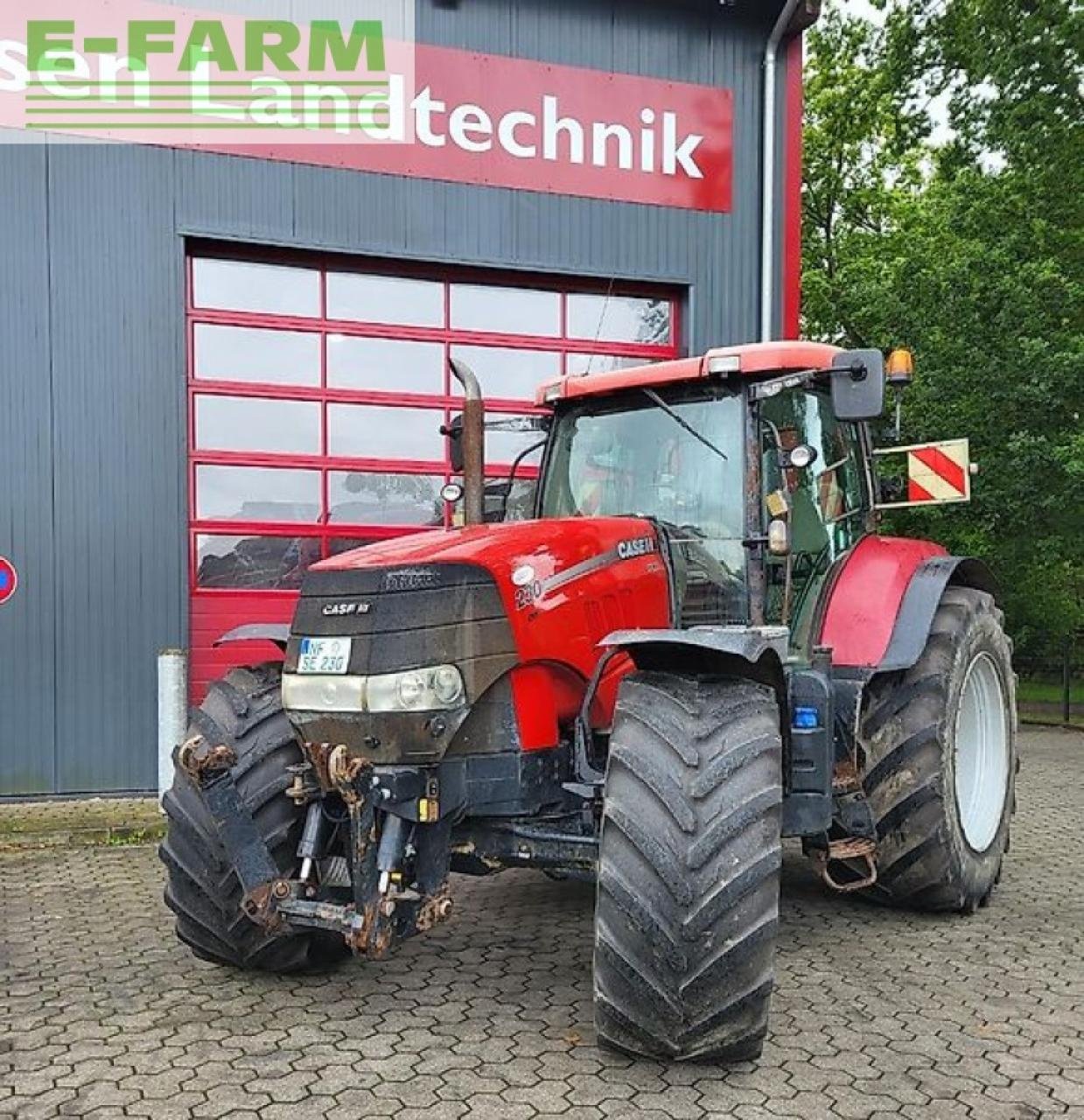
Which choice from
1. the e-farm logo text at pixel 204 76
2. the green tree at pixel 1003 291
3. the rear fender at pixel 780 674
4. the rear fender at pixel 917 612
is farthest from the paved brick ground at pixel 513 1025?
the green tree at pixel 1003 291

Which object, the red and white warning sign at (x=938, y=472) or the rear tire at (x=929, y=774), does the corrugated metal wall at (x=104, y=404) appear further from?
the rear tire at (x=929, y=774)

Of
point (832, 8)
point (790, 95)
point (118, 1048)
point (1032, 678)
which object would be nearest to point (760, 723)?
point (118, 1048)

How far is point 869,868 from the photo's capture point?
5016 mm

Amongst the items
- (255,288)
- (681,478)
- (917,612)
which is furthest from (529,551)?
(255,288)

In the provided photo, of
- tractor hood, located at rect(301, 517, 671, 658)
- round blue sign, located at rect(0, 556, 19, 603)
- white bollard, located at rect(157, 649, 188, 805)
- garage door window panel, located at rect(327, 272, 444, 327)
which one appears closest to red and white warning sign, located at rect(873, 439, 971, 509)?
tractor hood, located at rect(301, 517, 671, 658)

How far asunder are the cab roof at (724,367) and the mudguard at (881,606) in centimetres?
92

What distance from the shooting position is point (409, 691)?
12.6ft

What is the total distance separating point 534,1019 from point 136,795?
4.85m

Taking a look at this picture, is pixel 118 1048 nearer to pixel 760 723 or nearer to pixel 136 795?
pixel 760 723

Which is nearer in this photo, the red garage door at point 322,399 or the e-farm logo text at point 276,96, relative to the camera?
the e-farm logo text at point 276,96

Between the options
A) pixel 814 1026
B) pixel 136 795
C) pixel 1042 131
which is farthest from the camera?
pixel 1042 131

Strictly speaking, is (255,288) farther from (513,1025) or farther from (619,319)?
(513,1025)

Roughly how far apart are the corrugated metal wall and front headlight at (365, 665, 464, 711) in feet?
15.3

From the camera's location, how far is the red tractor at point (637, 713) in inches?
137
